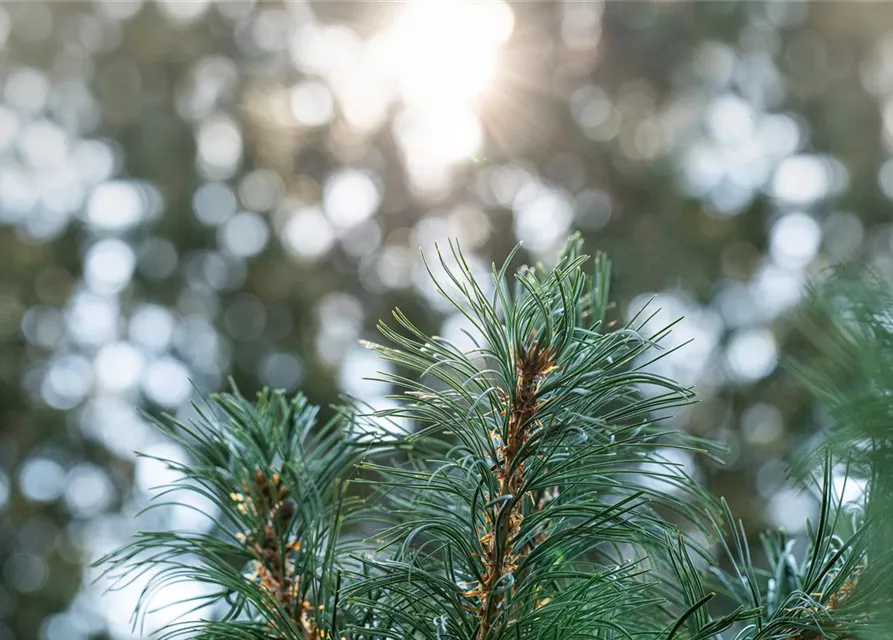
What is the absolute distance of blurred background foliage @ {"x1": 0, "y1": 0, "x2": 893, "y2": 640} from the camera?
313 centimetres

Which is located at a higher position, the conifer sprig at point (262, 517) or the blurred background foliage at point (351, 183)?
the blurred background foliage at point (351, 183)

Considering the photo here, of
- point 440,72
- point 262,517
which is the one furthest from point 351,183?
point 262,517

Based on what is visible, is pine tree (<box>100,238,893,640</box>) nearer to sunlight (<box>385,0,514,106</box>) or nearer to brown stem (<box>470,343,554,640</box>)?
brown stem (<box>470,343,554,640</box>)

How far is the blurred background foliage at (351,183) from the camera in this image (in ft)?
10.3

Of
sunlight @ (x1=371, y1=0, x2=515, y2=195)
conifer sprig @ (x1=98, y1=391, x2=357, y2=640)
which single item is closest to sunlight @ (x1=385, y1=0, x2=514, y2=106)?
sunlight @ (x1=371, y1=0, x2=515, y2=195)

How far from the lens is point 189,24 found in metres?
3.86

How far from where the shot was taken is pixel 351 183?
12.0ft

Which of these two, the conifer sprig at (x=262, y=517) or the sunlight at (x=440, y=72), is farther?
the sunlight at (x=440, y=72)

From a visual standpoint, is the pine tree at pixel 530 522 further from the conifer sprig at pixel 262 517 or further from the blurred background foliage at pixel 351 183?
the blurred background foliage at pixel 351 183

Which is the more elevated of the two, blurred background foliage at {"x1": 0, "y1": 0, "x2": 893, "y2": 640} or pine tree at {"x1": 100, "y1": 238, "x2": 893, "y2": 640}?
blurred background foliage at {"x1": 0, "y1": 0, "x2": 893, "y2": 640}

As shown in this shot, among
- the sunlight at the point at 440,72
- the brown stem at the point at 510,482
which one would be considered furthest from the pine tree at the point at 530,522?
the sunlight at the point at 440,72

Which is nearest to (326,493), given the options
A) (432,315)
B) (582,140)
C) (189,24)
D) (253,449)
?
(253,449)

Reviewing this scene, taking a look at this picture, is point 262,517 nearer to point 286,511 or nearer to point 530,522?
point 286,511

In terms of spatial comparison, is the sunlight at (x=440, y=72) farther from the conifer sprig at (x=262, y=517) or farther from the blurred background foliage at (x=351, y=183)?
the conifer sprig at (x=262, y=517)
